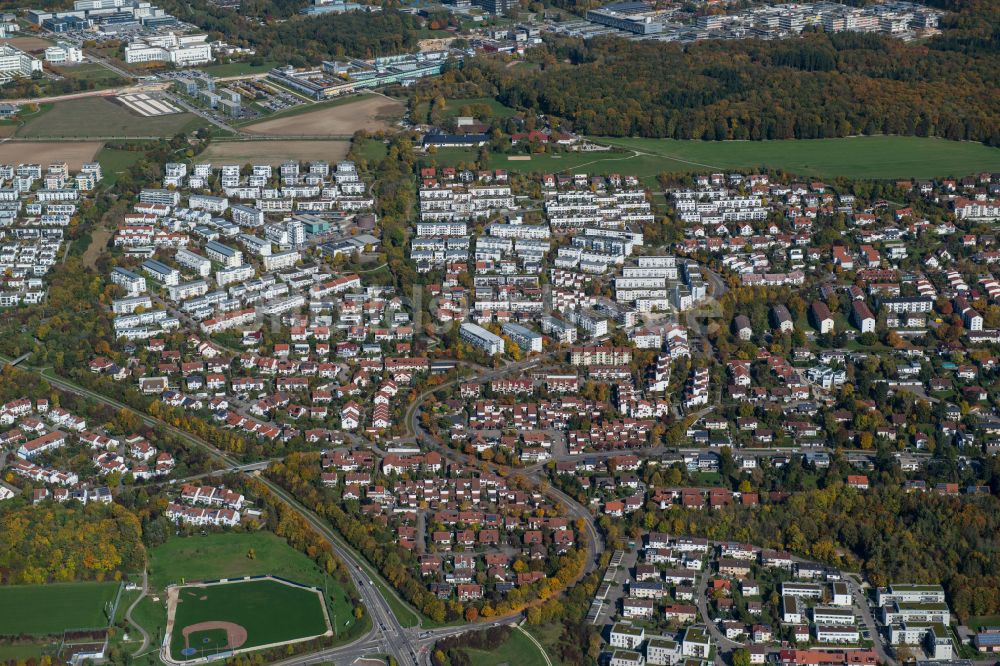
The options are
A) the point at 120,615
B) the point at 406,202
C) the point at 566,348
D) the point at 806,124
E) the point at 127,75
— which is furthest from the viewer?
the point at 127,75

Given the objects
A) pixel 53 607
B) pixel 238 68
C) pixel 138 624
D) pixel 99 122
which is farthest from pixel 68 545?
pixel 238 68

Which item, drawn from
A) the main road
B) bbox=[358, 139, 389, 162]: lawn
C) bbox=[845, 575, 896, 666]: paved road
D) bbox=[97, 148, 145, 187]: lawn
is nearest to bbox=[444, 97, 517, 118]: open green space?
bbox=[358, 139, 389, 162]: lawn

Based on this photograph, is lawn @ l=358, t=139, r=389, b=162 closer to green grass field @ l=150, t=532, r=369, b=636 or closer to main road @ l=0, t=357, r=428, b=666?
main road @ l=0, t=357, r=428, b=666

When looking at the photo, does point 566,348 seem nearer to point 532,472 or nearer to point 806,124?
point 532,472

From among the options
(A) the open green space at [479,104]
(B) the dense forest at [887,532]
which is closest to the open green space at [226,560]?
(B) the dense forest at [887,532]

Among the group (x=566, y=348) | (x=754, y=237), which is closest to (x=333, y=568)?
(x=566, y=348)

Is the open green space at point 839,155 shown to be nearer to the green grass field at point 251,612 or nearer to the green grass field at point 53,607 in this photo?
the green grass field at point 251,612
